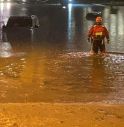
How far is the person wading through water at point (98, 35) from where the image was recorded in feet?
59.0

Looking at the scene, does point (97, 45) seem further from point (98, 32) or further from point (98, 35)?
point (98, 32)

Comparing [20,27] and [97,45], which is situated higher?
[20,27]

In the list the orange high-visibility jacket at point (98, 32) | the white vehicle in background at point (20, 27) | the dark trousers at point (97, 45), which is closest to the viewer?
the orange high-visibility jacket at point (98, 32)

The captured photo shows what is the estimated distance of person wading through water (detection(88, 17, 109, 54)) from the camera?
1797 cm

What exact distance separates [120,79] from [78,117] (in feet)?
20.6

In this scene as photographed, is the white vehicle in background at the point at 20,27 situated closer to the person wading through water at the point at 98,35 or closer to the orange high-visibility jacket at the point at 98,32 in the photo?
the person wading through water at the point at 98,35

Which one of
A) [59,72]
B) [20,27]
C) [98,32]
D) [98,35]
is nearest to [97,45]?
[98,35]

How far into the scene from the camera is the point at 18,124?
7.36 metres

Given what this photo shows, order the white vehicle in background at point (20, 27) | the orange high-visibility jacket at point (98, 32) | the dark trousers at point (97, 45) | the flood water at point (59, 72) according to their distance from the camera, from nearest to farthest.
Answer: the flood water at point (59, 72) < the orange high-visibility jacket at point (98, 32) < the dark trousers at point (97, 45) < the white vehicle in background at point (20, 27)

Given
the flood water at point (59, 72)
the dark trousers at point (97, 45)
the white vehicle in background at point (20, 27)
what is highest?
the white vehicle in background at point (20, 27)

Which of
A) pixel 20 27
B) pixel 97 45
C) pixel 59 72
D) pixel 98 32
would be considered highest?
pixel 98 32

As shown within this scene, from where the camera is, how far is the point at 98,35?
714 inches

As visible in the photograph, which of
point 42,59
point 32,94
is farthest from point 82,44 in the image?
point 32,94

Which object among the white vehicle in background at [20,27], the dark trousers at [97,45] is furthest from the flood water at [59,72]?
the white vehicle in background at [20,27]
